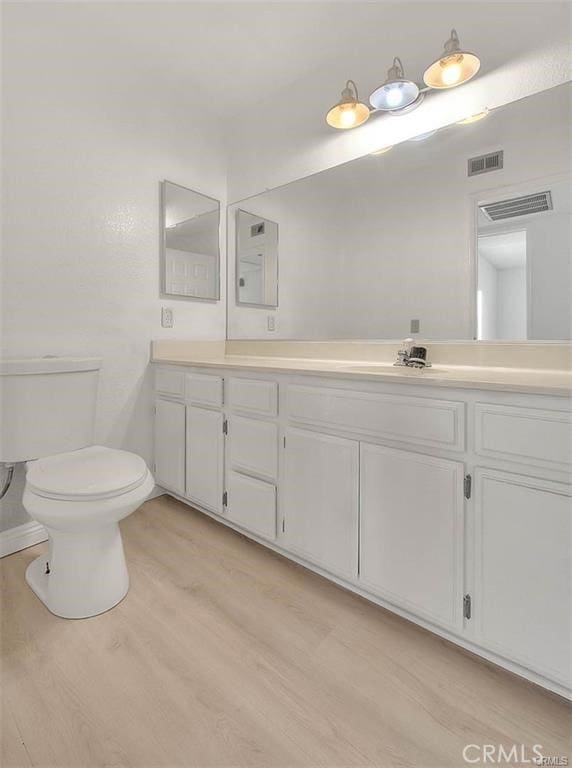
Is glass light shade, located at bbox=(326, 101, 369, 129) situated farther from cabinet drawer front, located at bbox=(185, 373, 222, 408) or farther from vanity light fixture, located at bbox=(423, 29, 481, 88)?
cabinet drawer front, located at bbox=(185, 373, 222, 408)

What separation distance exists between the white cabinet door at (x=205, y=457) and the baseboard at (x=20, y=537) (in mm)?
670

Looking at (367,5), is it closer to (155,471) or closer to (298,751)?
(155,471)

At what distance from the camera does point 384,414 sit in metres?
1.20

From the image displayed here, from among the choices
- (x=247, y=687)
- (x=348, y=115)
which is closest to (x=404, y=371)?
(x=247, y=687)

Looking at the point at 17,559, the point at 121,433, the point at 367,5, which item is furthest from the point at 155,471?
the point at 367,5

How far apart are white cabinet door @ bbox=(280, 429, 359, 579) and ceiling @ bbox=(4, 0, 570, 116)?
5.17 ft

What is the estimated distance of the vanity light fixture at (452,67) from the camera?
1425 millimetres

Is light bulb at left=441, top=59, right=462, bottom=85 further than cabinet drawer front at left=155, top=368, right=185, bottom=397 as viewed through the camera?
No

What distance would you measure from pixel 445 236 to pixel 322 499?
1.16 meters

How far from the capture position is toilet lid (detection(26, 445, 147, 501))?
47.0 inches

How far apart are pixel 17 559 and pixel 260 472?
3.59ft

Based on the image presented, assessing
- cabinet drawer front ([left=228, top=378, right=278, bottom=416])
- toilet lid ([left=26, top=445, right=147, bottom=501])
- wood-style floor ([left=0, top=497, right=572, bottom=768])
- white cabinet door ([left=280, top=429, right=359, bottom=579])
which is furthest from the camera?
cabinet drawer front ([left=228, top=378, right=278, bottom=416])

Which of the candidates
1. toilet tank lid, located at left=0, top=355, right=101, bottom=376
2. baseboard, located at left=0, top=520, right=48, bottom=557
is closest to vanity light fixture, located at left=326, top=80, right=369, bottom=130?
toilet tank lid, located at left=0, top=355, right=101, bottom=376

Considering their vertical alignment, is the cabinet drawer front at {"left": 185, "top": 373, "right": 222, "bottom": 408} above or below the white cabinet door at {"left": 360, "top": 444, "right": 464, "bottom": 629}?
above
